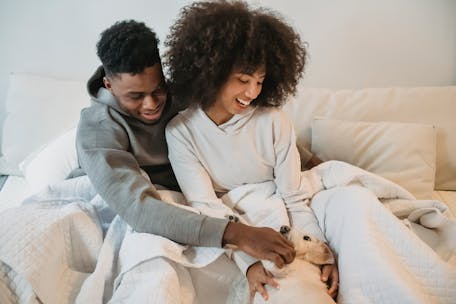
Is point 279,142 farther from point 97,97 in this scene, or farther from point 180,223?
point 97,97

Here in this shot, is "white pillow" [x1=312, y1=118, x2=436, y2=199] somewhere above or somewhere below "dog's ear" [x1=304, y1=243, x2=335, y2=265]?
above

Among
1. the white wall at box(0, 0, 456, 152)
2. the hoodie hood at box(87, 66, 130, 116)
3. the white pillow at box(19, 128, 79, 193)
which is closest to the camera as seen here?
the hoodie hood at box(87, 66, 130, 116)

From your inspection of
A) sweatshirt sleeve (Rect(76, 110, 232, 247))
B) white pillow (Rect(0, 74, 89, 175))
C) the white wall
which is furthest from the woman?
white pillow (Rect(0, 74, 89, 175))

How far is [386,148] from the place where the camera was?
1.26 m

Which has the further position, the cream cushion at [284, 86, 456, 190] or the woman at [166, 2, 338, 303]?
the cream cushion at [284, 86, 456, 190]

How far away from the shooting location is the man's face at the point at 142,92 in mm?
939

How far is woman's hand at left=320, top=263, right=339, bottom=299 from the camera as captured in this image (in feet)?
2.88

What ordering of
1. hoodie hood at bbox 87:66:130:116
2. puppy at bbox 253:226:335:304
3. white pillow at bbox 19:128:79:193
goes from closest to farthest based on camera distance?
puppy at bbox 253:226:335:304 → hoodie hood at bbox 87:66:130:116 → white pillow at bbox 19:128:79:193

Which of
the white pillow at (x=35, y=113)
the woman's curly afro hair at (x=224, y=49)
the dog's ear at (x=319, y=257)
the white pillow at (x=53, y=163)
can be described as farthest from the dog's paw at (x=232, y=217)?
the white pillow at (x=35, y=113)

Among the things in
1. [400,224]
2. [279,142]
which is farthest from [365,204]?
[279,142]

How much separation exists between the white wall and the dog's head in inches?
30.2

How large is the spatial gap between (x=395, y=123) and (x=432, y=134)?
111 mm

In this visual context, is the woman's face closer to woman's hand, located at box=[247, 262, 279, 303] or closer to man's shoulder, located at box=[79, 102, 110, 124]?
man's shoulder, located at box=[79, 102, 110, 124]

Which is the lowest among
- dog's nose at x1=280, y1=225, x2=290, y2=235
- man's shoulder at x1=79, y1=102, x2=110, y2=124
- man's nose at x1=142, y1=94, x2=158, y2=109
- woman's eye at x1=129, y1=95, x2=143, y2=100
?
dog's nose at x1=280, y1=225, x2=290, y2=235
